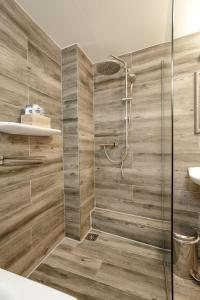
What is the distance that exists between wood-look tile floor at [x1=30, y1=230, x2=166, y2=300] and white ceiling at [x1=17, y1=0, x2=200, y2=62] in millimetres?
2037

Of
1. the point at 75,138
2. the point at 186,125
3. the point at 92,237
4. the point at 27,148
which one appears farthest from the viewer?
the point at 92,237

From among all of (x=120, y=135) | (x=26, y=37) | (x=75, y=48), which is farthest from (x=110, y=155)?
(x=26, y=37)

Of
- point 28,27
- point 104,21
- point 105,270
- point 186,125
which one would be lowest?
point 105,270

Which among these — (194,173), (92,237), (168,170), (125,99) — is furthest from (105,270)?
(125,99)

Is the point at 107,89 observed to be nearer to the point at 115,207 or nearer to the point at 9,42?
the point at 9,42

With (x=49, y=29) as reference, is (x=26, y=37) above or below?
below

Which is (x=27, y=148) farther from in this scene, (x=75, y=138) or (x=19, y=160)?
(x=75, y=138)

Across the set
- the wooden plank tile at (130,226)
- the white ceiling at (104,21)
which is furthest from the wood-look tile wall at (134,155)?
the white ceiling at (104,21)

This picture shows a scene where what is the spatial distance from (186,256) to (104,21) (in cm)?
211

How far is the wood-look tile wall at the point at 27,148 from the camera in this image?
1.15m

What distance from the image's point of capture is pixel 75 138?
68.0 inches

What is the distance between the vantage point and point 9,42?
1.17 metres

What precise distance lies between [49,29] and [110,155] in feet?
4.64

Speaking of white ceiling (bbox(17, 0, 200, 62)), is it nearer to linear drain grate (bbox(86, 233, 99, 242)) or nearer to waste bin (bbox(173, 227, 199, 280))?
waste bin (bbox(173, 227, 199, 280))
